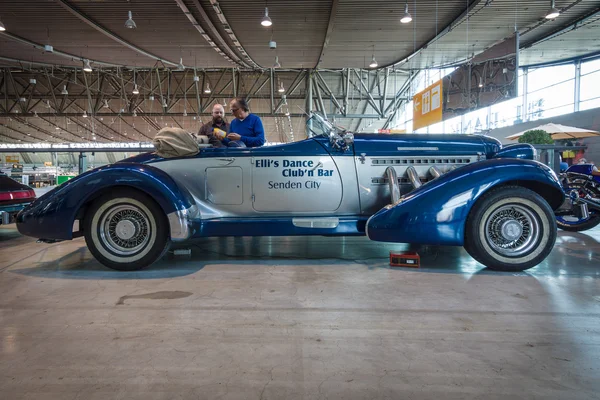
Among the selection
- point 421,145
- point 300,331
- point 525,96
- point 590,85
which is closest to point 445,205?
point 421,145

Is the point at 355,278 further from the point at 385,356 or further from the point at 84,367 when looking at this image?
the point at 84,367

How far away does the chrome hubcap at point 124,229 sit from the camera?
346 cm

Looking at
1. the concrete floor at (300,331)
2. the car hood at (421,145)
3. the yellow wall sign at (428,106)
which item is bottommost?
the concrete floor at (300,331)

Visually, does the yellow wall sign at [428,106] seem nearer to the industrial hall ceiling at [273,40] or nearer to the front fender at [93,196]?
the industrial hall ceiling at [273,40]

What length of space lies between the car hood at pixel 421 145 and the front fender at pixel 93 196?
193 cm

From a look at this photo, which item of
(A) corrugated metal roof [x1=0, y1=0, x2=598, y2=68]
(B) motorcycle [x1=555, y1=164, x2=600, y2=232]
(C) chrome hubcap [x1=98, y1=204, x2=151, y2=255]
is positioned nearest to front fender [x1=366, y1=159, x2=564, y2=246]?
(C) chrome hubcap [x1=98, y1=204, x2=151, y2=255]

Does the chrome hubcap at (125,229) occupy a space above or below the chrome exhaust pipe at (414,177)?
below

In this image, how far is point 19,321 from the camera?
7.52ft

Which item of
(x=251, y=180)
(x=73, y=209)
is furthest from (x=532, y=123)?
(x=73, y=209)

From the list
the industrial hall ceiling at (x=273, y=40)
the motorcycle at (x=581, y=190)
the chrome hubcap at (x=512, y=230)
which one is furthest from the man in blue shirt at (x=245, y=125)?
the industrial hall ceiling at (x=273, y=40)

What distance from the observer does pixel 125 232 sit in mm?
3465

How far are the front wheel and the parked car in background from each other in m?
5.67

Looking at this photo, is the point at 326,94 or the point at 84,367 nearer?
the point at 84,367

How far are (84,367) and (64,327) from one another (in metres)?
0.60
